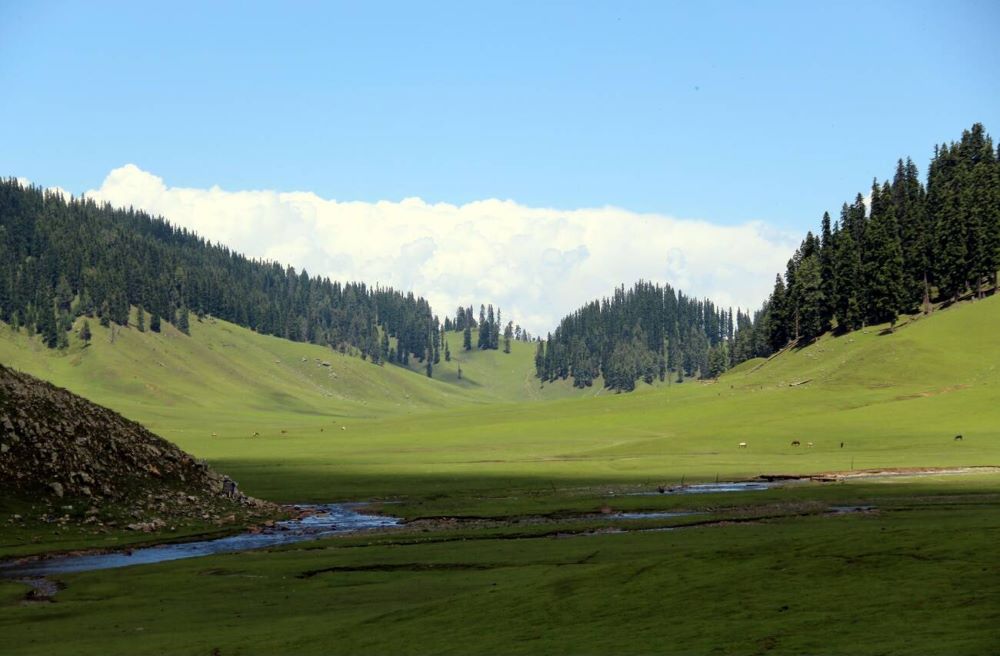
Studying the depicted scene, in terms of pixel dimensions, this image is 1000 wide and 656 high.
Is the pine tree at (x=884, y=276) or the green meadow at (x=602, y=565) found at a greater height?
the pine tree at (x=884, y=276)

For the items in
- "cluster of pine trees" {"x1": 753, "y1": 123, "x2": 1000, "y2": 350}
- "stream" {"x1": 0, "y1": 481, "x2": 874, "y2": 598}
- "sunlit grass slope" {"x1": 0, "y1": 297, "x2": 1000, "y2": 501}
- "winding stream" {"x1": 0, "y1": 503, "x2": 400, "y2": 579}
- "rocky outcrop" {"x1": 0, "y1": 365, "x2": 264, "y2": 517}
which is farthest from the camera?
"cluster of pine trees" {"x1": 753, "y1": 123, "x2": 1000, "y2": 350}

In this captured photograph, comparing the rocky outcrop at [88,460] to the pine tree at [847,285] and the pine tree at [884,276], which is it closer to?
the pine tree at [884,276]

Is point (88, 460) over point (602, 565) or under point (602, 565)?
over

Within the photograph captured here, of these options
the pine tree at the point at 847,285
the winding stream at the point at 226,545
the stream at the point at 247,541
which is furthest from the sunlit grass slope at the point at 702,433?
the winding stream at the point at 226,545

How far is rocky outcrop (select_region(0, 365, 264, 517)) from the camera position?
198 ft

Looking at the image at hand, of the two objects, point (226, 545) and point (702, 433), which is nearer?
point (226, 545)

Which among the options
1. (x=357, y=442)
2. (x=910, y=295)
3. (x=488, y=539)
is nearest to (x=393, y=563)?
(x=488, y=539)

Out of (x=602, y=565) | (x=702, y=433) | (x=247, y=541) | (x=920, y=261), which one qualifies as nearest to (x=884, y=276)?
(x=920, y=261)

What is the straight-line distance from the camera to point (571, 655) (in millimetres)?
24609

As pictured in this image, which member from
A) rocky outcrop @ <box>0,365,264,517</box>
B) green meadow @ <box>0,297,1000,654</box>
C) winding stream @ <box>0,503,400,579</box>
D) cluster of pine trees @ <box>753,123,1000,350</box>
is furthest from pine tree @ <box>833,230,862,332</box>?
rocky outcrop @ <box>0,365,264,517</box>

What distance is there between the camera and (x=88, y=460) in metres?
63.6

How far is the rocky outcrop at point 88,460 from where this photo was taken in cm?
6044

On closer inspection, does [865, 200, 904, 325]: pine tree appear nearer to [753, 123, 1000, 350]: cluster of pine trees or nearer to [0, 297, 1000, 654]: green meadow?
[753, 123, 1000, 350]: cluster of pine trees

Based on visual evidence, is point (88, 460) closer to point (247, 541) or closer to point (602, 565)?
point (247, 541)
